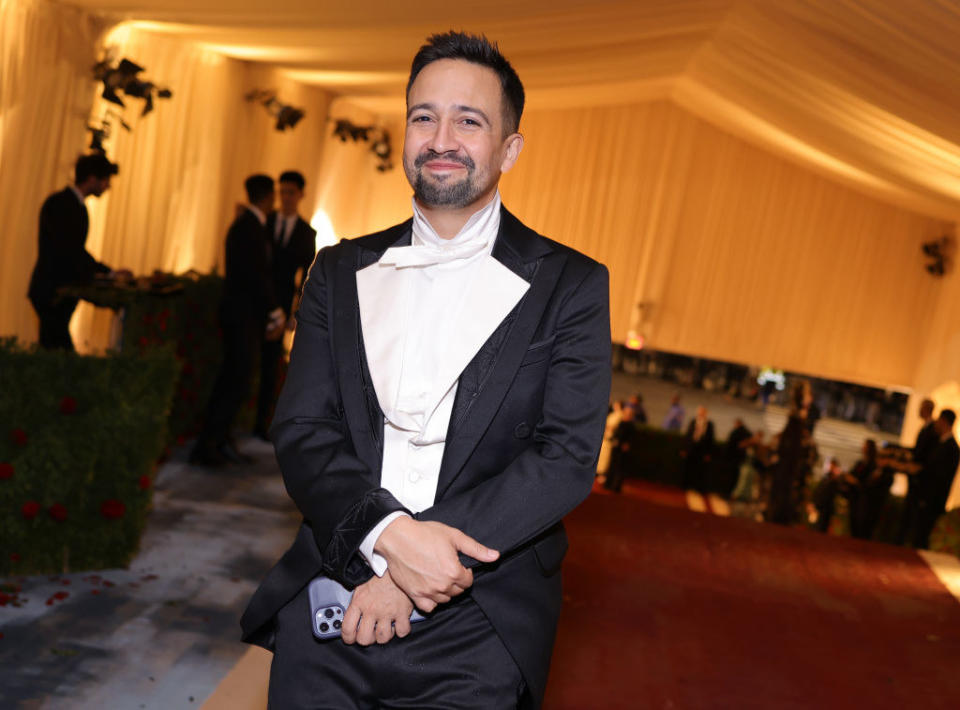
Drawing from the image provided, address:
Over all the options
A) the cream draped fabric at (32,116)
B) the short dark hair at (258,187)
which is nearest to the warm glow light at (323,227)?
the cream draped fabric at (32,116)

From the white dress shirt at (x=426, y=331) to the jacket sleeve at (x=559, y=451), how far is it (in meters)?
0.10

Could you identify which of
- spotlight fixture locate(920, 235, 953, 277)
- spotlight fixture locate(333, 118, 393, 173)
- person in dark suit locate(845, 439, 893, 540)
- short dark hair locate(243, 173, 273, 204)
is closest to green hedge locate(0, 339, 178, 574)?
short dark hair locate(243, 173, 273, 204)

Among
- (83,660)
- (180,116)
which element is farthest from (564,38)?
(83,660)

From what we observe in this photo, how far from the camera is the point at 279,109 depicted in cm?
1030

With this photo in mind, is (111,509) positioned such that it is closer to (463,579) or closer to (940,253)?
(463,579)

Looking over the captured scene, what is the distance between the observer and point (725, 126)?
13.5 metres

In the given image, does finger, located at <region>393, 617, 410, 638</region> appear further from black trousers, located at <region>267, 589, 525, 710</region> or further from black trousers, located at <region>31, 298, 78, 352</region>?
black trousers, located at <region>31, 298, 78, 352</region>

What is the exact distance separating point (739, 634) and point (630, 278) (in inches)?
410

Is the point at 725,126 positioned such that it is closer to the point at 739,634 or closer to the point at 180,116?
the point at 180,116

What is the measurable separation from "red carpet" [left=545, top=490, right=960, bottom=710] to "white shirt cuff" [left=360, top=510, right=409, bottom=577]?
2.01 meters

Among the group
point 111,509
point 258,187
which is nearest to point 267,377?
point 258,187

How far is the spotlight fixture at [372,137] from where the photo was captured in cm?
1164

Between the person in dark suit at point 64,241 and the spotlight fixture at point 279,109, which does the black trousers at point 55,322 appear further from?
the spotlight fixture at point 279,109

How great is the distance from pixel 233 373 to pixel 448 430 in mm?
4751
